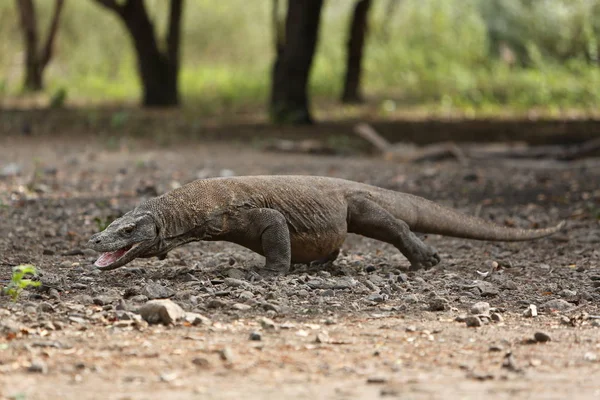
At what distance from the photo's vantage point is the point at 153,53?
16.0 m

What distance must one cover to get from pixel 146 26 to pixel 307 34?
2.80 metres

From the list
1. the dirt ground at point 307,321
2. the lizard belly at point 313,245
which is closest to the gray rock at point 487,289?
the dirt ground at point 307,321

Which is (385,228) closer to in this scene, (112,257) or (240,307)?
(240,307)

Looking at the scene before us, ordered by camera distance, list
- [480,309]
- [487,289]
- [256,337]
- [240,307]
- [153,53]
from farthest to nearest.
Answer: [153,53]
[487,289]
[480,309]
[240,307]
[256,337]

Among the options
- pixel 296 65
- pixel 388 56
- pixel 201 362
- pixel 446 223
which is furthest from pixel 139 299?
pixel 388 56

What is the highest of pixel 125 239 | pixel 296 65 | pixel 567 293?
pixel 296 65

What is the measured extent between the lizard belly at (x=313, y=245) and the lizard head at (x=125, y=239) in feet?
2.49

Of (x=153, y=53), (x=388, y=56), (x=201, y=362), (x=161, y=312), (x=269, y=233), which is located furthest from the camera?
(x=388, y=56)

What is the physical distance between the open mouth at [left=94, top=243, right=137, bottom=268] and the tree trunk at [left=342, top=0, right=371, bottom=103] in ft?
43.6

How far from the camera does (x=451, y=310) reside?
4.31 m

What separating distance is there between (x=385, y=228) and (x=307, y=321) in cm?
127

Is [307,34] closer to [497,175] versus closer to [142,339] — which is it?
[497,175]

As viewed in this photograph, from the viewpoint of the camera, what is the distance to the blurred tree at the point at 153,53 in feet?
51.4

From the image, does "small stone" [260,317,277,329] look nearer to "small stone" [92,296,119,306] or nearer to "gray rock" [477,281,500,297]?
"small stone" [92,296,119,306]
